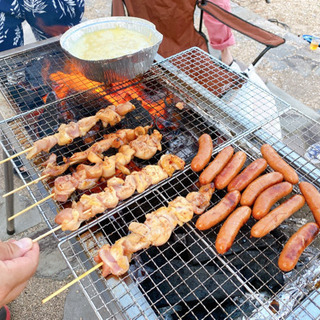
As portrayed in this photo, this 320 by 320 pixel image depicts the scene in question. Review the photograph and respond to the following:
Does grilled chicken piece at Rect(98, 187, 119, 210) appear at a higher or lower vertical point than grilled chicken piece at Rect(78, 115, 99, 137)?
higher

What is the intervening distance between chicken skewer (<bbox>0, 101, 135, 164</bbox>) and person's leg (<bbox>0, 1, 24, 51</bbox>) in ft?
7.83

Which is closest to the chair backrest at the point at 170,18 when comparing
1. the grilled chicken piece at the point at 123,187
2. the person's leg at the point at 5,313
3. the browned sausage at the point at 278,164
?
the browned sausage at the point at 278,164

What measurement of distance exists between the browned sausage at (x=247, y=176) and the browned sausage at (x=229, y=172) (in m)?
0.05

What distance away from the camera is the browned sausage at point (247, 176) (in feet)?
8.79

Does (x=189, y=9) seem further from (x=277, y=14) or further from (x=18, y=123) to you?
(x=277, y=14)

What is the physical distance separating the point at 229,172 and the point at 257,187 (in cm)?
28

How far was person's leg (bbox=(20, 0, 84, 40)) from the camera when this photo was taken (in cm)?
438

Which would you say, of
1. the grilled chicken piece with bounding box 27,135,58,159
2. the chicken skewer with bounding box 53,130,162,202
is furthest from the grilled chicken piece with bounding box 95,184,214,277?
the grilled chicken piece with bounding box 27,135,58,159

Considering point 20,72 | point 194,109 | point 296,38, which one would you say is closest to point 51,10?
point 20,72

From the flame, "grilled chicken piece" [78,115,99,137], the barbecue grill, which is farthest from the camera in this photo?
the flame

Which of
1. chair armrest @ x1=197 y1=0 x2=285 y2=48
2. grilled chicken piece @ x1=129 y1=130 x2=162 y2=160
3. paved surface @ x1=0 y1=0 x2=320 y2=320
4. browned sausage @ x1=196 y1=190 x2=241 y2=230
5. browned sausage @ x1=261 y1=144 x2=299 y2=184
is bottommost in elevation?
paved surface @ x1=0 y1=0 x2=320 y2=320

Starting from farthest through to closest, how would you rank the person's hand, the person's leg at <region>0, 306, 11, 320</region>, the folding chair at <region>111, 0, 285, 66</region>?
the folding chair at <region>111, 0, 285, 66</region> < the person's leg at <region>0, 306, 11, 320</region> < the person's hand

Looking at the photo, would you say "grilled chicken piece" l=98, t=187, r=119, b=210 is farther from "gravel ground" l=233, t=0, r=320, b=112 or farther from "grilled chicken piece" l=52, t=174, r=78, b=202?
"gravel ground" l=233, t=0, r=320, b=112

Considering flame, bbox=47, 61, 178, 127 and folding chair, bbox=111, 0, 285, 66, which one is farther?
folding chair, bbox=111, 0, 285, 66
